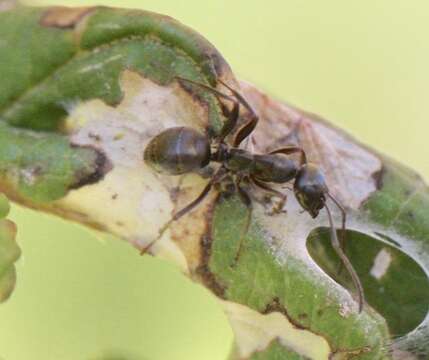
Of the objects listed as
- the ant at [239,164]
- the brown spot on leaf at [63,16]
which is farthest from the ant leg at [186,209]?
the brown spot on leaf at [63,16]

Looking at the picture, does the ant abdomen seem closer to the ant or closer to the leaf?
the ant

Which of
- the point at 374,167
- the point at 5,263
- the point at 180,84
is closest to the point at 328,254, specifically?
the point at 374,167

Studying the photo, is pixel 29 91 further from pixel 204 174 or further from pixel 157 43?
pixel 204 174

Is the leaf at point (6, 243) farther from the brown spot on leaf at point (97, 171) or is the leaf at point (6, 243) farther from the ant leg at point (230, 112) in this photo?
the ant leg at point (230, 112)

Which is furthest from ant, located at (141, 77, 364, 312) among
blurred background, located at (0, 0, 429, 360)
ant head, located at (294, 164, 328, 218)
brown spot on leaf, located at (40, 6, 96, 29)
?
blurred background, located at (0, 0, 429, 360)

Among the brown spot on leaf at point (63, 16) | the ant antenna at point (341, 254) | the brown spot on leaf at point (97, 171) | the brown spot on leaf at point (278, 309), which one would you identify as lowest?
the brown spot on leaf at point (278, 309)

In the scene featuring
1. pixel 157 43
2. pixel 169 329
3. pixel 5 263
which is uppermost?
pixel 157 43

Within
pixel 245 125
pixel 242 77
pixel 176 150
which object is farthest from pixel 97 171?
pixel 242 77
